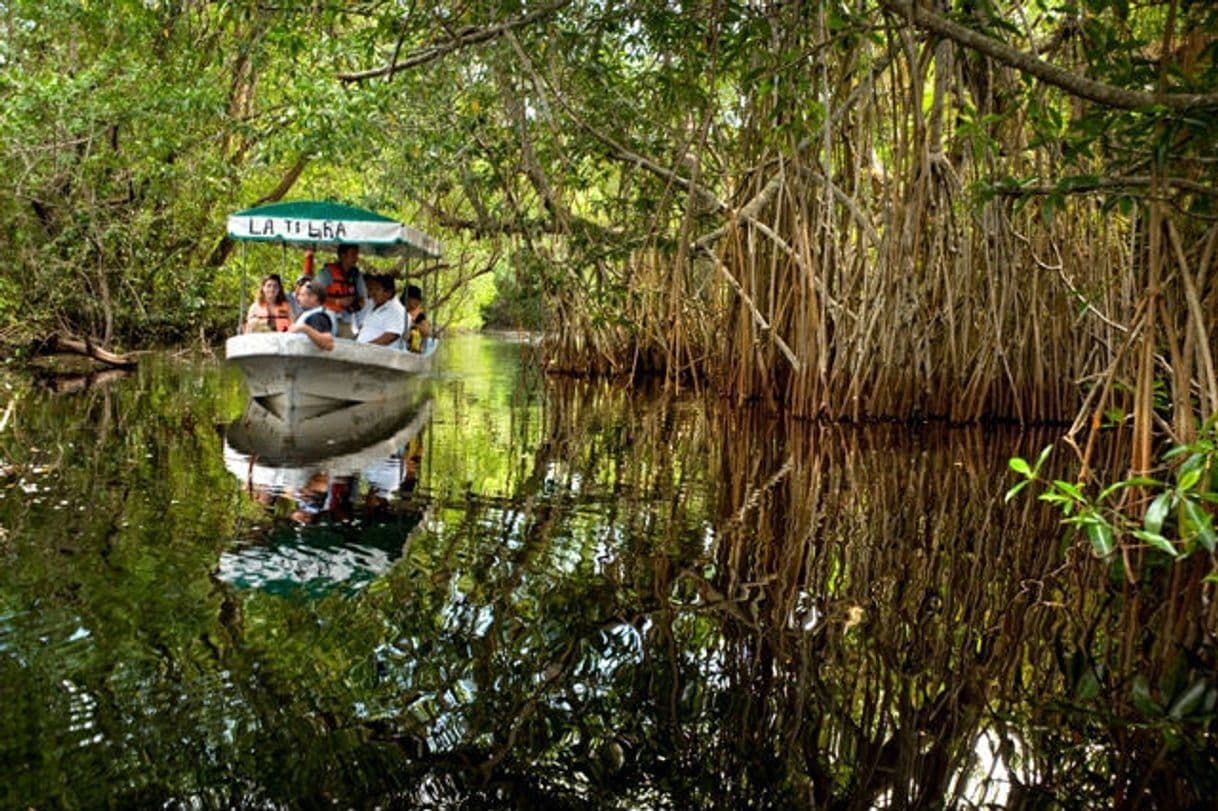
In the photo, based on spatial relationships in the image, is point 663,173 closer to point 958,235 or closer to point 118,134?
point 958,235

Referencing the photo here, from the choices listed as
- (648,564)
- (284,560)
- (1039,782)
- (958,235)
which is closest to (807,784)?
(1039,782)

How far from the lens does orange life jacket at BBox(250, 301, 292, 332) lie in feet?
34.6

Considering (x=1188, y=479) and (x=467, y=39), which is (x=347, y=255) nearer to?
(x=467, y=39)

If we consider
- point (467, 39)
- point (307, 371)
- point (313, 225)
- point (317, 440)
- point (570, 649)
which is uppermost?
point (467, 39)

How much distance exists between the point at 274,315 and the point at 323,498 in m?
5.60

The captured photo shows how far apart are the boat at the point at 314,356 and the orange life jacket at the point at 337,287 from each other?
1.04 ft

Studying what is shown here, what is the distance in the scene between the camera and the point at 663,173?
1007 cm

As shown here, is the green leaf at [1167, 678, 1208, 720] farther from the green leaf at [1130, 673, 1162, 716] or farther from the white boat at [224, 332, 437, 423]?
the white boat at [224, 332, 437, 423]

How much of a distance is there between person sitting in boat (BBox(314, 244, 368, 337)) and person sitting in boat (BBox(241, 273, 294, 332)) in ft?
1.69

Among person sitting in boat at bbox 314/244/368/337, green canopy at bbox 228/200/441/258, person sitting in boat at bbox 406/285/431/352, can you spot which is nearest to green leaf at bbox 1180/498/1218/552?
green canopy at bbox 228/200/441/258

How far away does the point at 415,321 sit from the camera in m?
12.7

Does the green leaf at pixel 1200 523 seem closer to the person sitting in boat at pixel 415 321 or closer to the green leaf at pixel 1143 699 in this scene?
the green leaf at pixel 1143 699

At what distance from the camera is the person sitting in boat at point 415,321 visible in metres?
12.4

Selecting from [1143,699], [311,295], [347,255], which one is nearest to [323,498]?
[1143,699]
